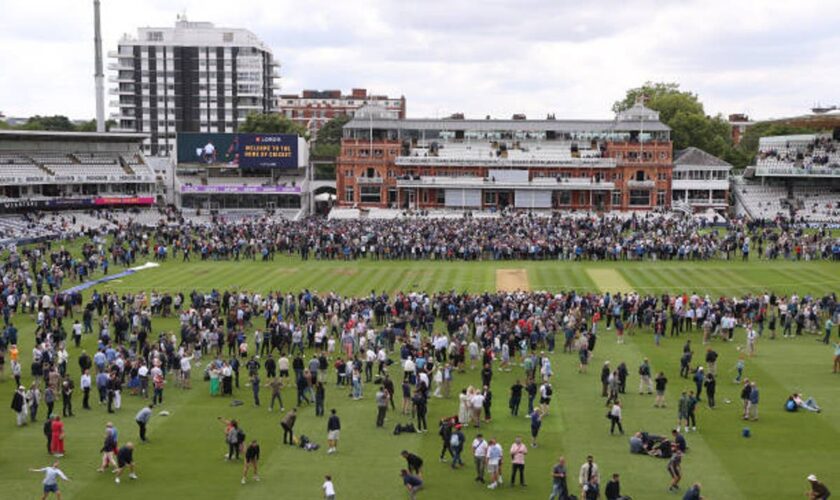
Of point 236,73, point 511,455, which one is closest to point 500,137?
point 236,73

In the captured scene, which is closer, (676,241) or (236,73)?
(676,241)

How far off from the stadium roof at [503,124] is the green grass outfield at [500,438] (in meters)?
59.3

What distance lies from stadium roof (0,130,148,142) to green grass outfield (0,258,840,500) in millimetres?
52935

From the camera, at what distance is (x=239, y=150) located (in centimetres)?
8338

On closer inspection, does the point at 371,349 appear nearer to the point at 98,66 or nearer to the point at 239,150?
the point at 239,150

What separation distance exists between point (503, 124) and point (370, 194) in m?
16.5

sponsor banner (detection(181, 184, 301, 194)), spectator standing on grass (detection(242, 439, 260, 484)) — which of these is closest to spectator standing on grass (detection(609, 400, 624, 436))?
spectator standing on grass (detection(242, 439, 260, 484))

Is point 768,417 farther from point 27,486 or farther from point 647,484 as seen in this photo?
point 27,486

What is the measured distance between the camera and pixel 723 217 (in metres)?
78.1

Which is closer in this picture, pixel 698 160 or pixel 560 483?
pixel 560 483

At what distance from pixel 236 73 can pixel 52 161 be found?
54512 mm

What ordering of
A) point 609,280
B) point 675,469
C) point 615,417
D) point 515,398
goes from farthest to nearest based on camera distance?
point 609,280, point 515,398, point 615,417, point 675,469

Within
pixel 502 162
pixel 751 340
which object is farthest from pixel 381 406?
pixel 502 162

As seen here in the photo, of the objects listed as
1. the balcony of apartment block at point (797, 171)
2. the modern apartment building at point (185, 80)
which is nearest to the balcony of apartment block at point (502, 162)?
the balcony of apartment block at point (797, 171)
